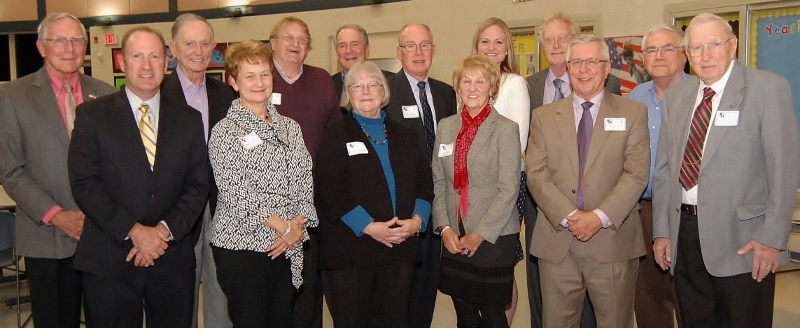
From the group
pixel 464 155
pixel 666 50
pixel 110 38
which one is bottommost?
pixel 464 155

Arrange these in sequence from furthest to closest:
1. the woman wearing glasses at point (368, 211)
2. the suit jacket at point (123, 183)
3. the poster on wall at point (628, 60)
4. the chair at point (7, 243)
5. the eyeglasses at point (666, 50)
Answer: the poster on wall at point (628, 60), the chair at point (7, 243), the eyeglasses at point (666, 50), the woman wearing glasses at point (368, 211), the suit jacket at point (123, 183)

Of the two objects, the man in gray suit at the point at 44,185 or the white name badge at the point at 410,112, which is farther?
the white name badge at the point at 410,112

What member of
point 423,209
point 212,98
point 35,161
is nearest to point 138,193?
point 35,161

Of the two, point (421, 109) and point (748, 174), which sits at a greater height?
point (421, 109)

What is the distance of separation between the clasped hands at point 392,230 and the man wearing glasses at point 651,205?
134 centimetres

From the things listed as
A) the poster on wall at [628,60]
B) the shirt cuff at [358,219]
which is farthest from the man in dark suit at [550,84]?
the poster on wall at [628,60]

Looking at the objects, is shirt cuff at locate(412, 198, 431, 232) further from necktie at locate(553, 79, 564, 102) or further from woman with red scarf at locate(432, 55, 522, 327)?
necktie at locate(553, 79, 564, 102)

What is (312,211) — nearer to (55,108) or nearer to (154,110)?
(154,110)

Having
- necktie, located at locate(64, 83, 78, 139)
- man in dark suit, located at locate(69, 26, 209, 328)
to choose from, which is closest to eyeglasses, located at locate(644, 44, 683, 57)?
man in dark suit, located at locate(69, 26, 209, 328)

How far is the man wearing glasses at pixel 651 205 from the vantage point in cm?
368

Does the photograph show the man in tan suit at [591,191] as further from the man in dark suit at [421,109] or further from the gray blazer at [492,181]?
the man in dark suit at [421,109]

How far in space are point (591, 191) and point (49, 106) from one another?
2.75 metres

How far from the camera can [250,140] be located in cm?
298

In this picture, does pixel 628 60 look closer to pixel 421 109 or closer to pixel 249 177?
pixel 421 109
